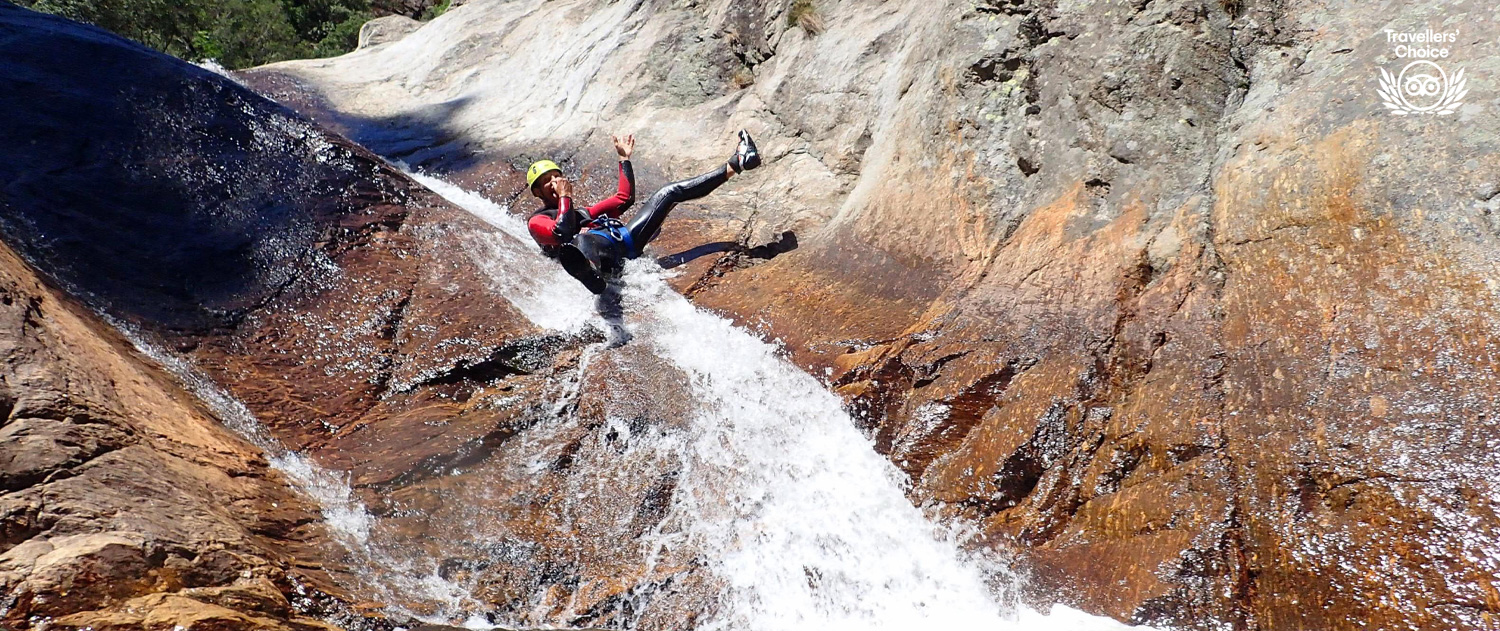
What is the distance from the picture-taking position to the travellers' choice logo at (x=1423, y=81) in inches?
194

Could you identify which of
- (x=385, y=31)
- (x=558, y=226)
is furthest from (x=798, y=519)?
(x=385, y=31)

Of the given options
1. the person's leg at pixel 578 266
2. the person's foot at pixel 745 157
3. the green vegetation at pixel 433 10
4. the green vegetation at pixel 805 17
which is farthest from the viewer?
the green vegetation at pixel 433 10

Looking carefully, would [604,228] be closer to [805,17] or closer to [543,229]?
[543,229]

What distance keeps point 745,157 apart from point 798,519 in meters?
3.68

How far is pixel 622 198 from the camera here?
782cm

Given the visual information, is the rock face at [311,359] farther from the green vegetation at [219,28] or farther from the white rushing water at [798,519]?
the green vegetation at [219,28]

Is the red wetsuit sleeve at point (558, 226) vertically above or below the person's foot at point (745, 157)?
above

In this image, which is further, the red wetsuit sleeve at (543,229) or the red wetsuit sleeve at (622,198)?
the red wetsuit sleeve at (622,198)

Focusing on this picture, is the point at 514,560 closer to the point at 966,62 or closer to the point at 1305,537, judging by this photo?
the point at 1305,537

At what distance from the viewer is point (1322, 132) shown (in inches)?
208

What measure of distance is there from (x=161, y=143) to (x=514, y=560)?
16.0 feet

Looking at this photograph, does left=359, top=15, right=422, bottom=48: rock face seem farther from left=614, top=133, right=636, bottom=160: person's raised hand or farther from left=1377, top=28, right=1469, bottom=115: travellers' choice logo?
left=1377, top=28, right=1469, bottom=115: travellers' choice logo

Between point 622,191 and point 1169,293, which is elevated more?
point 622,191

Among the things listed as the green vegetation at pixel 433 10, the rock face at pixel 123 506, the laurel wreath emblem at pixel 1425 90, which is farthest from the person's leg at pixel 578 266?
the green vegetation at pixel 433 10
